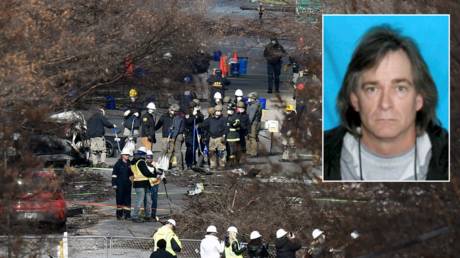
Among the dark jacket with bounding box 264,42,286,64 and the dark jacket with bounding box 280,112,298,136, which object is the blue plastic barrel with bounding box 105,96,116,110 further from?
the dark jacket with bounding box 280,112,298,136

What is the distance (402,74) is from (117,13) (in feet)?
72.0

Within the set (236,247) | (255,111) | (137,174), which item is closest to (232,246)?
(236,247)

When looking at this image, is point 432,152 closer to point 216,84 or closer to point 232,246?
point 232,246

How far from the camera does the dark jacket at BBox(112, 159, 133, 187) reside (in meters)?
30.9

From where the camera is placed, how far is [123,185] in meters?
31.0

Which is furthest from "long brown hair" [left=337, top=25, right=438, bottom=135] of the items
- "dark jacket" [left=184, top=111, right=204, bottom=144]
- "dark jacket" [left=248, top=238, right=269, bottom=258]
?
"dark jacket" [left=184, top=111, right=204, bottom=144]

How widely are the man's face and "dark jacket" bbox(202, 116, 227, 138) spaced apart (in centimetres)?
1923

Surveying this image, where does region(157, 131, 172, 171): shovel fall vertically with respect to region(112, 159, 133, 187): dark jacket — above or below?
below

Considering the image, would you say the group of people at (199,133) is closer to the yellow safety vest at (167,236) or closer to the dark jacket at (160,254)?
the yellow safety vest at (167,236)

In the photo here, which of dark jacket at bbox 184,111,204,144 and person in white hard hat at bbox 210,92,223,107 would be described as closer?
dark jacket at bbox 184,111,204,144

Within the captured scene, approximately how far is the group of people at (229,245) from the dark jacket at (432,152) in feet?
21.2

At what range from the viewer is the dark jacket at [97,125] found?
119ft

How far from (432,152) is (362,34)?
1.57 meters

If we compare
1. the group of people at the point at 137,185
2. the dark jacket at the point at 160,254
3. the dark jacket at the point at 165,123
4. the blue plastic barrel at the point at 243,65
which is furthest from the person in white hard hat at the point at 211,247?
the blue plastic barrel at the point at 243,65
